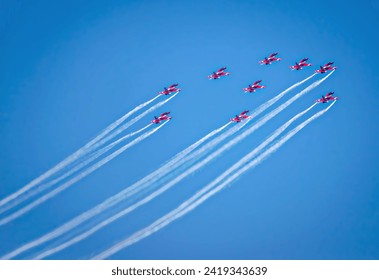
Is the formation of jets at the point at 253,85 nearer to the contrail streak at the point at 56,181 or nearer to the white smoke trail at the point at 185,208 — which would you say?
the white smoke trail at the point at 185,208

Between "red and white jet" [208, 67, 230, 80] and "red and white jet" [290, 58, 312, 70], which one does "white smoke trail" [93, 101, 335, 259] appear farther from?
"red and white jet" [208, 67, 230, 80]

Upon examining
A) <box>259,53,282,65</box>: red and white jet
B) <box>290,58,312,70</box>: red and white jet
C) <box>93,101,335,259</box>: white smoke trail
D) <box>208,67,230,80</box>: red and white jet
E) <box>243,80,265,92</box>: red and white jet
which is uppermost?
<box>259,53,282,65</box>: red and white jet

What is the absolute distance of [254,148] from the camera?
46531mm

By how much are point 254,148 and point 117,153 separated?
9795 millimetres

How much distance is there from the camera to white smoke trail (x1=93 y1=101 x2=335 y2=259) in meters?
42.8

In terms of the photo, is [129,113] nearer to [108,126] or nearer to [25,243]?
[108,126]

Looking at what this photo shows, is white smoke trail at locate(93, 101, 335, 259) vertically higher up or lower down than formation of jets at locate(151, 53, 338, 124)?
lower down

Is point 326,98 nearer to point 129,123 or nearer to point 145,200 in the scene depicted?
point 129,123

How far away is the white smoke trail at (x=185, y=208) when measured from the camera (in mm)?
42844

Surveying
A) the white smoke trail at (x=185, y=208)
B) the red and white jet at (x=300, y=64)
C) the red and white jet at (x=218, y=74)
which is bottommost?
the white smoke trail at (x=185, y=208)

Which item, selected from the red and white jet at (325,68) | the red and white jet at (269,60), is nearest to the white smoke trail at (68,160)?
the red and white jet at (269,60)

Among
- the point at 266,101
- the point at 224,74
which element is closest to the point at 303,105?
the point at 266,101

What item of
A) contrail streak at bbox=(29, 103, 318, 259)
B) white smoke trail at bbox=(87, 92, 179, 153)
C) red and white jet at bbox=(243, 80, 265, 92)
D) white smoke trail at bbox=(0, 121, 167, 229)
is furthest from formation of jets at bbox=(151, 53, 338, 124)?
white smoke trail at bbox=(0, 121, 167, 229)

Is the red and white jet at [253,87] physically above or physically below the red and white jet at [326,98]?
above
